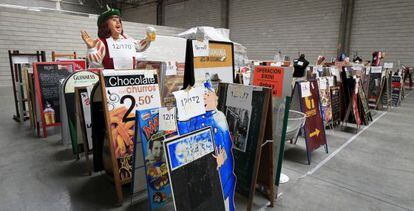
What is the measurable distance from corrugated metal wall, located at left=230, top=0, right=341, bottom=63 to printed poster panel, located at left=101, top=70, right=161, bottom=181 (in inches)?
359

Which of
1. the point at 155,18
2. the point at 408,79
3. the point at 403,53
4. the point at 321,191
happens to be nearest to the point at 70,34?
the point at 155,18

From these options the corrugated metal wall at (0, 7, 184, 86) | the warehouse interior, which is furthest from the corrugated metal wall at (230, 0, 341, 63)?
the corrugated metal wall at (0, 7, 184, 86)

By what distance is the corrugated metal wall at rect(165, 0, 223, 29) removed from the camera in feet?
42.9

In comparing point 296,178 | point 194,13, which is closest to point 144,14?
point 194,13

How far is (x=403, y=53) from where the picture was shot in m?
8.27

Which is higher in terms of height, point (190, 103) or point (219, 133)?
point (190, 103)

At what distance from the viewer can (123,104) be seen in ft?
7.11

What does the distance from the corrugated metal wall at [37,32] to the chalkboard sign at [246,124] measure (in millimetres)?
8951

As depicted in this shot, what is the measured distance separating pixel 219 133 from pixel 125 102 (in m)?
0.91

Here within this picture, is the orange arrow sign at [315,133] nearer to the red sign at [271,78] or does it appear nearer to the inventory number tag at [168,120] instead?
the red sign at [271,78]

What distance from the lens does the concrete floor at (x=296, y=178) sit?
2.16m

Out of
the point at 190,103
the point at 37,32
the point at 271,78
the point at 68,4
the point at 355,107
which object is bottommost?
the point at 355,107

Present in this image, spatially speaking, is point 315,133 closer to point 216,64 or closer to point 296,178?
point 296,178

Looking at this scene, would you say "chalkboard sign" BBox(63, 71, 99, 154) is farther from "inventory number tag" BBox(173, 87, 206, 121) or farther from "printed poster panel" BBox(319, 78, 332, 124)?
"printed poster panel" BBox(319, 78, 332, 124)
